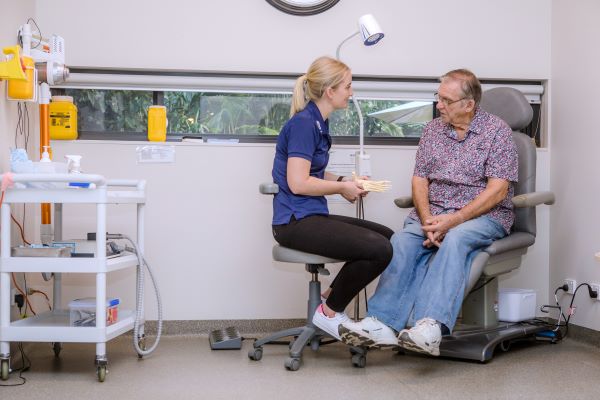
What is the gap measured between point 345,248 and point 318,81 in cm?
71

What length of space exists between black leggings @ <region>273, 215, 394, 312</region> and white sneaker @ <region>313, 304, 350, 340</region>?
35mm

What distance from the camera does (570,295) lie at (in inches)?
136

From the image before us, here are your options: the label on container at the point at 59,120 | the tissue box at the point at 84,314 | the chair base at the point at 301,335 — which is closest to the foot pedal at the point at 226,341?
the chair base at the point at 301,335

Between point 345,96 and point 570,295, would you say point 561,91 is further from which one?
point 345,96

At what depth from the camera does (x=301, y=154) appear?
2662mm

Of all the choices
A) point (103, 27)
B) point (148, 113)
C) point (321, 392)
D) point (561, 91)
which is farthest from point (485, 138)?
point (103, 27)

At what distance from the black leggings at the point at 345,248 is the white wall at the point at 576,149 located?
1268mm

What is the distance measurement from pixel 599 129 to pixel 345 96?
127 cm

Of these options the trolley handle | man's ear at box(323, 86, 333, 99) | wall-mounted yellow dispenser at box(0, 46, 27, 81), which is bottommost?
the trolley handle

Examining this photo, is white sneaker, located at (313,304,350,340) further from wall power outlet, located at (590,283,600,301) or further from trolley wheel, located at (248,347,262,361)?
wall power outlet, located at (590,283,600,301)

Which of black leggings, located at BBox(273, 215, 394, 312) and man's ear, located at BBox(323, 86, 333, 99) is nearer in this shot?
black leggings, located at BBox(273, 215, 394, 312)

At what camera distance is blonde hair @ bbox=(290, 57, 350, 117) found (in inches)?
110

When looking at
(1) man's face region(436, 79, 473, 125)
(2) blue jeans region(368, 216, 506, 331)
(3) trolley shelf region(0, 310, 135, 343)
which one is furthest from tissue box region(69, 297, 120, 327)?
(1) man's face region(436, 79, 473, 125)

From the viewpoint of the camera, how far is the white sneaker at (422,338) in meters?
2.43
